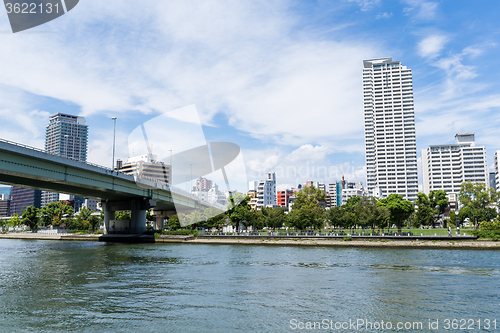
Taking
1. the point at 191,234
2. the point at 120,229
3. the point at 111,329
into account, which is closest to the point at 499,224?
the point at 191,234

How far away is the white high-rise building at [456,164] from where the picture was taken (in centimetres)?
17988

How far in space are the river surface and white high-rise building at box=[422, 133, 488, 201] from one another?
16464 cm

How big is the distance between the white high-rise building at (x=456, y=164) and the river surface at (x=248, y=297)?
16464 cm

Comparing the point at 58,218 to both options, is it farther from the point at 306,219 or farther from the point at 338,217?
the point at 338,217

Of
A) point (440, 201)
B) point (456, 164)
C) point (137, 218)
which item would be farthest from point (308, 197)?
point (456, 164)

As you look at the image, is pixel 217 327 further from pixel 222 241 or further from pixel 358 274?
pixel 222 241

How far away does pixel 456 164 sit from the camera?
185000mm

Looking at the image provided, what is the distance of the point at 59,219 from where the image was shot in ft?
435

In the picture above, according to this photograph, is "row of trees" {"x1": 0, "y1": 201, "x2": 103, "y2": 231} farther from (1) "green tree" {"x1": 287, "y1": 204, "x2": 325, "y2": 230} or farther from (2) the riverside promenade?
(1) "green tree" {"x1": 287, "y1": 204, "x2": 325, "y2": 230}

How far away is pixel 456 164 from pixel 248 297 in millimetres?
191464

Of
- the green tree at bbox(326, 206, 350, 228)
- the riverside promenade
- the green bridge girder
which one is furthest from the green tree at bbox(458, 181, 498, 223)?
the green bridge girder

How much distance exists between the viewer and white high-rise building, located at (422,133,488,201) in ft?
590

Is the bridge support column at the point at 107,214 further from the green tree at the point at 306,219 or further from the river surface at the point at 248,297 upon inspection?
the river surface at the point at 248,297

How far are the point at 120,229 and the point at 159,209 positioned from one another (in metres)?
23.3
